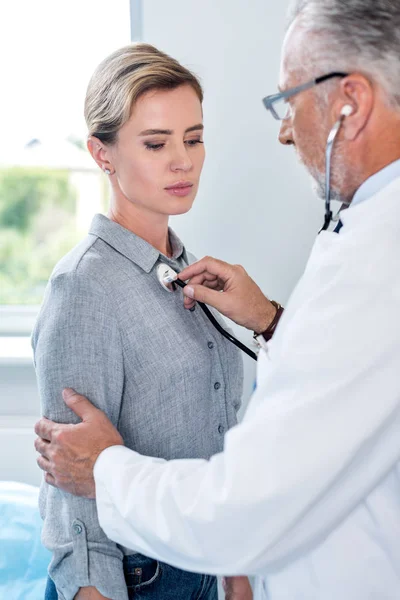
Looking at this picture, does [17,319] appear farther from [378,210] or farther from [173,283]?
[378,210]

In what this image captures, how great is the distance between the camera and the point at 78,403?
1.08m

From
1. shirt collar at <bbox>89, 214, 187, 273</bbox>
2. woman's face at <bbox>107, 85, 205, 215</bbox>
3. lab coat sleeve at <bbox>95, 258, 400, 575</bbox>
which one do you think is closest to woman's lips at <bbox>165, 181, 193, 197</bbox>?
woman's face at <bbox>107, 85, 205, 215</bbox>

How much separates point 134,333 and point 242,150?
0.90 meters

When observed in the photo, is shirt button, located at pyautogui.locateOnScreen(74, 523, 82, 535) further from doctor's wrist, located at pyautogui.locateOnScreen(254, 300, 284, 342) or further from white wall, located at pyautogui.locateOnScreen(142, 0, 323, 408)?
white wall, located at pyautogui.locateOnScreen(142, 0, 323, 408)

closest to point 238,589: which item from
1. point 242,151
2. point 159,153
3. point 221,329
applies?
point 221,329

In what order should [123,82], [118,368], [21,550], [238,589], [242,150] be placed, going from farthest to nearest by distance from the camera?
1. [242,150]
2. [21,550]
3. [238,589]
4. [123,82]
5. [118,368]

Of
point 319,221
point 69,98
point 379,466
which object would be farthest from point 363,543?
point 69,98

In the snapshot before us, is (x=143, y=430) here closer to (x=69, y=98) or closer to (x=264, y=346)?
(x=264, y=346)

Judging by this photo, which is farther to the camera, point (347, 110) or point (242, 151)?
point (242, 151)

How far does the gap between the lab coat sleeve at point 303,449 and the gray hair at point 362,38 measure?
288 millimetres

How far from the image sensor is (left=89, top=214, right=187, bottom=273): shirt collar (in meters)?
1.28

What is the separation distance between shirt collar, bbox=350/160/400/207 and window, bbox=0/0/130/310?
148cm

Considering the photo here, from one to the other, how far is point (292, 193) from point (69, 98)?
0.88 metres

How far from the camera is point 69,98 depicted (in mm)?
2303
